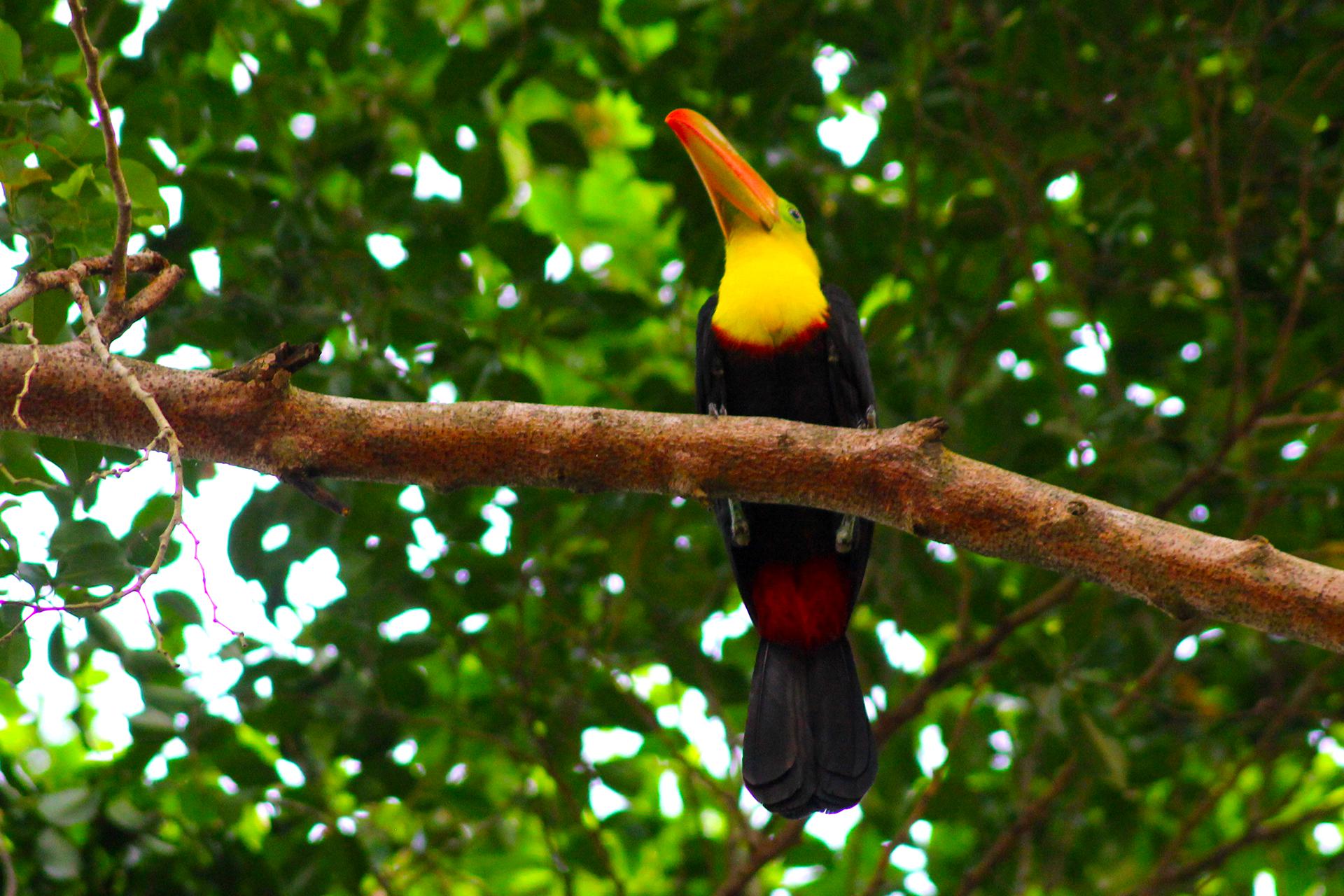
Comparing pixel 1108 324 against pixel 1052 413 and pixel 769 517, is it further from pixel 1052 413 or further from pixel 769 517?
pixel 769 517

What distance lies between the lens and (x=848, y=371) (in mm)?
3266

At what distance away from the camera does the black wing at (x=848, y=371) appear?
326 centimetres

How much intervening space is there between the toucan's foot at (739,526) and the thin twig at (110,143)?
5.54 feet

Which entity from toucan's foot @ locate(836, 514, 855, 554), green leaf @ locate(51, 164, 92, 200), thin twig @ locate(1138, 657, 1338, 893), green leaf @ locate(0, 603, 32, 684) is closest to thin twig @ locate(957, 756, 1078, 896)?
thin twig @ locate(1138, 657, 1338, 893)

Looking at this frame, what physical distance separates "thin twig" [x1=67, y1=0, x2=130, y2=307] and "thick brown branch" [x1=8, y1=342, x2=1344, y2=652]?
7.6 inches

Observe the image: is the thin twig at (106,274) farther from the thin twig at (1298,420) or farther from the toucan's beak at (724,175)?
the thin twig at (1298,420)

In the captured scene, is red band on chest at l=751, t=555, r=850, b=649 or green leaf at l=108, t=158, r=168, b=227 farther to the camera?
red band on chest at l=751, t=555, r=850, b=649

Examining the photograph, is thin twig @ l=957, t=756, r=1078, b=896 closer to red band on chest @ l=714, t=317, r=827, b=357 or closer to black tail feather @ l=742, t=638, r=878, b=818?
black tail feather @ l=742, t=638, r=878, b=818

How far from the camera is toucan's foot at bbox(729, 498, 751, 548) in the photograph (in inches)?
131

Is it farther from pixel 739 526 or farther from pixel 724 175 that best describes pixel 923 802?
pixel 724 175

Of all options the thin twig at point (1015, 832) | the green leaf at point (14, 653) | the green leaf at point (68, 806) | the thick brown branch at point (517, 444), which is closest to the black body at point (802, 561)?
the thin twig at point (1015, 832)

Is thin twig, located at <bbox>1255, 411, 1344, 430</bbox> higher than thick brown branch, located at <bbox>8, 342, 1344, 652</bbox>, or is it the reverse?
thin twig, located at <bbox>1255, 411, 1344, 430</bbox>


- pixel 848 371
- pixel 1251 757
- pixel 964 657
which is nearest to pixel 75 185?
pixel 848 371

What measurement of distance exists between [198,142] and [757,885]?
312 cm
